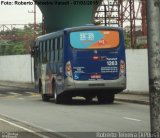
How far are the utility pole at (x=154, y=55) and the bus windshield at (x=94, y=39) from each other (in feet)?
56.5

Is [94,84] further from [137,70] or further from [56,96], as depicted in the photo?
[137,70]

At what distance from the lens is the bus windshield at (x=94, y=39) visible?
2481cm

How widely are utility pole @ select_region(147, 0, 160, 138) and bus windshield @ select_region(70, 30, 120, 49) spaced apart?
17.2 metres

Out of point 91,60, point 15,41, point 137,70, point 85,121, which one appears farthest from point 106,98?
point 15,41

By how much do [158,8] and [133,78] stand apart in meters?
25.0

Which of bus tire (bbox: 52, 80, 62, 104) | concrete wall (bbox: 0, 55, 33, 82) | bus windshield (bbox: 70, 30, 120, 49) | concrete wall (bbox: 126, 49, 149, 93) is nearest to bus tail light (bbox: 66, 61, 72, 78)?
bus windshield (bbox: 70, 30, 120, 49)

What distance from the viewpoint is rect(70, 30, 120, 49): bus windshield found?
24.8 metres

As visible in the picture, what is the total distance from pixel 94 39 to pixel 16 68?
34.3 m

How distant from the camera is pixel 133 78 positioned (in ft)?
107

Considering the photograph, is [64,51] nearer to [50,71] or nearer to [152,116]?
[50,71]

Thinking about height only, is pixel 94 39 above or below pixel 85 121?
Answer: above

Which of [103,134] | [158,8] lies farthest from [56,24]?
[158,8]

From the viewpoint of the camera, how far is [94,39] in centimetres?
2492

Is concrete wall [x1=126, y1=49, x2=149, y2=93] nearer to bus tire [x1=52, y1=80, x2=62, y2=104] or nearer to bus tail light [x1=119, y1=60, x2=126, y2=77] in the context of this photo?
bus tail light [x1=119, y1=60, x2=126, y2=77]
